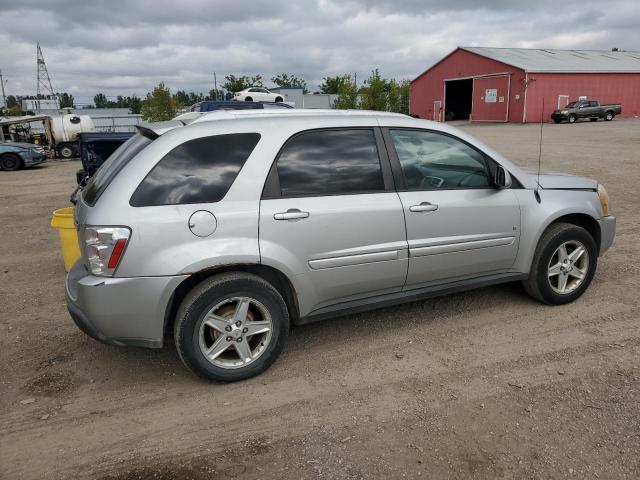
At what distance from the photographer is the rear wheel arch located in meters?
3.29

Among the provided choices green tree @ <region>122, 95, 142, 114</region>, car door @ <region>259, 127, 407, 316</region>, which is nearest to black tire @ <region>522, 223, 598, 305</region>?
car door @ <region>259, 127, 407, 316</region>

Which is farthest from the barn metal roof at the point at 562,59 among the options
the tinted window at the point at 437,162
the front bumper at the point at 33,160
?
the tinted window at the point at 437,162

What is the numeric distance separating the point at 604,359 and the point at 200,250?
9.41 ft

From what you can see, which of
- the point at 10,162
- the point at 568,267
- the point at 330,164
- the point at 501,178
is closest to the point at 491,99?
the point at 10,162

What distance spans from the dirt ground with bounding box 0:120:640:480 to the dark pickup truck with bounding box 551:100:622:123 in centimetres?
3294

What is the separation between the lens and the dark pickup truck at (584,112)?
33875 mm

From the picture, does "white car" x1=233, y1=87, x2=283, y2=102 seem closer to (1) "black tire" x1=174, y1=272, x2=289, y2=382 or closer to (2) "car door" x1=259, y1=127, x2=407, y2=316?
(2) "car door" x1=259, y1=127, x2=407, y2=316

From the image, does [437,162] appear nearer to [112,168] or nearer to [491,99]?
[112,168]

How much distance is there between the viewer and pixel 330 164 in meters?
3.65

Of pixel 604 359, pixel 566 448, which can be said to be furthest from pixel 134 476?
pixel 604 359

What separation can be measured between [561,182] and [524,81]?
3469 cm

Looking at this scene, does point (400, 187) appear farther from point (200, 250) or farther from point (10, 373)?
point (10, 373)

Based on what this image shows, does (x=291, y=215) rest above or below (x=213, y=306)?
above

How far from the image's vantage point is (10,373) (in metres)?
3.68
